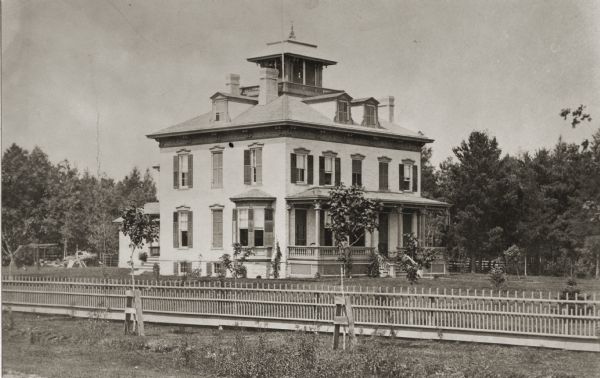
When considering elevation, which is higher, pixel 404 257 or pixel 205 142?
pixel 205 142

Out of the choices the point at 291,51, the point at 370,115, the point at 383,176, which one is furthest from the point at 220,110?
the point at 383,176

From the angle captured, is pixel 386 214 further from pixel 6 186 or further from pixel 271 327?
pixel 271 327

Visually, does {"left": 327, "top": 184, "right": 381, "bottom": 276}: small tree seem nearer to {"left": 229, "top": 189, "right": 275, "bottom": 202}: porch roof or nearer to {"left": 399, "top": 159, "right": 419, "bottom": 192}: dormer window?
{"left": 229, "top": 189, "right": 275, "bottom": 202}: porch roof

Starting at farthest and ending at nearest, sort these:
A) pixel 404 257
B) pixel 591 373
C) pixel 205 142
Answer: pixel 205 142
pixel 404 257
pixel 591 373

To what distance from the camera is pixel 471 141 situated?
53.3 metres

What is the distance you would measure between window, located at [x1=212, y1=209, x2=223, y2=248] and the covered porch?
4117mm

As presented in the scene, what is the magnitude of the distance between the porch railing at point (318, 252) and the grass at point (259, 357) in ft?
57.4

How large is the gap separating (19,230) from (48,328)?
23059mm

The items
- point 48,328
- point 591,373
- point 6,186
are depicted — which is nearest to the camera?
point 591,373

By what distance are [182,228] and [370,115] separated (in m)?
11.8

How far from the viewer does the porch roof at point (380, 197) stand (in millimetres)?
40797

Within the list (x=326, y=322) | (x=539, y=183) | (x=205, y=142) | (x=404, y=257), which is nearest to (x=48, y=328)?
(x=326, y=322)

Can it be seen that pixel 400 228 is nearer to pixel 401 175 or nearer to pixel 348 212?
pixel 401 175

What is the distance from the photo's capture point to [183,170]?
45531 mm
